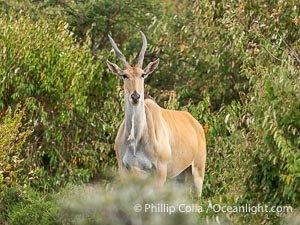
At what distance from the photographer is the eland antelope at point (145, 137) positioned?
434 inches

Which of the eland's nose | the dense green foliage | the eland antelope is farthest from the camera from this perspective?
the dense green foliage

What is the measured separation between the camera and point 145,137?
11.3m

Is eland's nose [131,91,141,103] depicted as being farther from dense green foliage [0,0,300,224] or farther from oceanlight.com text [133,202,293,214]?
oceanlight.com text [133,202,293,214]

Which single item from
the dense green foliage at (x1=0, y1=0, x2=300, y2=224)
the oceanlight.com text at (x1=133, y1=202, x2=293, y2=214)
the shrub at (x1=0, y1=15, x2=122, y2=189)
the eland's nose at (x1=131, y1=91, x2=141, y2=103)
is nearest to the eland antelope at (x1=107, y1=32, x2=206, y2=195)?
the eland's nose at (x1=131, y1=91, x2=141, y2=103)

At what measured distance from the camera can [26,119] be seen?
43.8 feet

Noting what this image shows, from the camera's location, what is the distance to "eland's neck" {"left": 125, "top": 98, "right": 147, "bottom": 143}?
36.5ft

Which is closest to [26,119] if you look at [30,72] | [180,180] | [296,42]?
[30,72]

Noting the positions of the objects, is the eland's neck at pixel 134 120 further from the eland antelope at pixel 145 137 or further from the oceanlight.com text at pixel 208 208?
the oceanlight.com text at pixel 208 208

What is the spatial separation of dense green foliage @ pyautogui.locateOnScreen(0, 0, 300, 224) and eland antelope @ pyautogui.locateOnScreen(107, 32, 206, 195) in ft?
1.78

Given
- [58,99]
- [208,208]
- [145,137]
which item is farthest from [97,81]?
[208,208]

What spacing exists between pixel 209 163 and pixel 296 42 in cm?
179

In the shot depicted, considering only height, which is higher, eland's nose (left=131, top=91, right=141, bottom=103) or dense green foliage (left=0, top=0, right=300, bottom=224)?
eland's nose (left=131, top=91, right=141, bottom=103)

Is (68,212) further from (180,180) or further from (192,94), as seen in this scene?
(192,94)

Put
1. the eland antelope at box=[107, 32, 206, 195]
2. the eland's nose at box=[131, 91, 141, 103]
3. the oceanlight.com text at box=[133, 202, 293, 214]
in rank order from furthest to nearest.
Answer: the eland antelope at box=[107, 32, 206, 195]
the eland's nose at box=[131, 91, 141, 103]
the oceanlight.com text at box=[133, 202, 293, 214]
